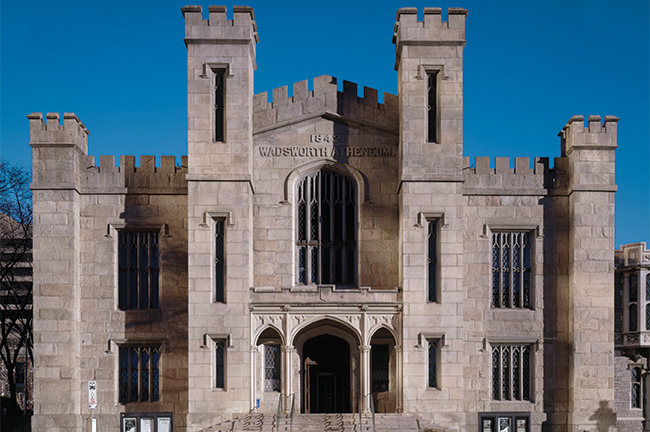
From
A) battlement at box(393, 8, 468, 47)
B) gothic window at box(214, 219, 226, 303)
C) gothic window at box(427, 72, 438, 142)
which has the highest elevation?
battlement at box(393, 8, 468, 47)

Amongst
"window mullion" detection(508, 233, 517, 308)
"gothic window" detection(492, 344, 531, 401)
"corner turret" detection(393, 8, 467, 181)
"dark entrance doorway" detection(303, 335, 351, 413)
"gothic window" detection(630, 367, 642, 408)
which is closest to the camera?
"corner turret" detection(393, 8, 467, 181)

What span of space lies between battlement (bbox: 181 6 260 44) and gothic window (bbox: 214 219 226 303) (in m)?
6.00

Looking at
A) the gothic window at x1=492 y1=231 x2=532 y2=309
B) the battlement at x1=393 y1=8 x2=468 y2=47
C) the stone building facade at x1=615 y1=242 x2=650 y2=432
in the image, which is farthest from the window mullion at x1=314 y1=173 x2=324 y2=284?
the stone building facade at x1=615 y1=242 x2=650 y2=432

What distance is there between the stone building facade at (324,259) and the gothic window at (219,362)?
0.20 feet

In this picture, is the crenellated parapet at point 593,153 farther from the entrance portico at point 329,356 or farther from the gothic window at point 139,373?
the gothic window at point 139,373

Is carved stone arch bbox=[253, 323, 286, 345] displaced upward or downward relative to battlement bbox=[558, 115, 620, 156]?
downward

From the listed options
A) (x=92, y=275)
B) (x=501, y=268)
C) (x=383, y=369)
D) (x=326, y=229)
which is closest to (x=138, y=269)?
(x=92, y=275)

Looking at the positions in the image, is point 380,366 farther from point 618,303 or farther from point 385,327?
point 618,303

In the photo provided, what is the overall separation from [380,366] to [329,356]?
5.95 ft

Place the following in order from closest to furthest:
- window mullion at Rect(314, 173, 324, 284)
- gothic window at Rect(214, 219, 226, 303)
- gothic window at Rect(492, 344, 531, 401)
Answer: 1. gothic window at Rect(214, 219, 226, 303)
2. gothic window at Rect(492, 344, 531, 401)
3. window mullion at Rect(314, 173, 324, 284)

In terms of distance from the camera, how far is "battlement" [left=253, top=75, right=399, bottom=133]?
25.6 metres

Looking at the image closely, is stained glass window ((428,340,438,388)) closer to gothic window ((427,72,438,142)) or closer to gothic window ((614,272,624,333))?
gothic window ((427,72,438,142))

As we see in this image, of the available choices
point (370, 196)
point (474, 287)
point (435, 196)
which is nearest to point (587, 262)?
point (474, 287)

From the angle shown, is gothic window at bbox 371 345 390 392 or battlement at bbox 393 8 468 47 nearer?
battlement at bbox 393 8 468 47
